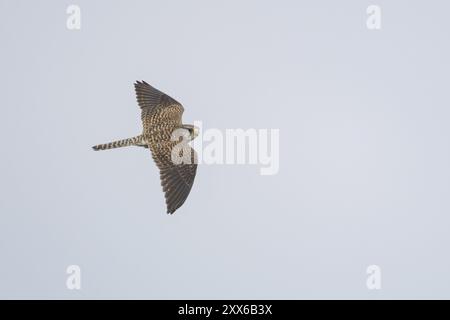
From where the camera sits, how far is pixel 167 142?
703 inches

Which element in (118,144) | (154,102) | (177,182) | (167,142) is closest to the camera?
(177,182)

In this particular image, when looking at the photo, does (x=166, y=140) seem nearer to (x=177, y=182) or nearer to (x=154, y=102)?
(x=177, y=182)

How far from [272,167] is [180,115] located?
10565 mm

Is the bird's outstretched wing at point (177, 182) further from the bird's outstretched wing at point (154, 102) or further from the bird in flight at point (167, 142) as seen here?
the bird's outstretched wing at point (154, 102)

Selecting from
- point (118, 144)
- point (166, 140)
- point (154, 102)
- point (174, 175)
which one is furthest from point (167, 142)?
point (154, 102)

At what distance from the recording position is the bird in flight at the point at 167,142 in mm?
17062

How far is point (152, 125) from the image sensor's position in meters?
18.5

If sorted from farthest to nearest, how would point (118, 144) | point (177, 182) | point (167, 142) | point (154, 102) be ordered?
point (154, 102) → point (167, 142) → point (118, 144) → point (177, 182)

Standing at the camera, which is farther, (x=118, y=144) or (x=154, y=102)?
(x=154, y=102)

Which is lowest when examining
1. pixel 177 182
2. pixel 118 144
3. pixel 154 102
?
pixel 177 182

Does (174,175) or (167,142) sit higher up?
(167,142)

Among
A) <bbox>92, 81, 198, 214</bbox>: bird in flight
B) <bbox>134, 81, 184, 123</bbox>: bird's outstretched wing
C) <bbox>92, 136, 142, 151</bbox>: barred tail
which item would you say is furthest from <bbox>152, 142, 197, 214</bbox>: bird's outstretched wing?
<bbox>134, 81, 184, 123</bbox>: bird's outstretched wing
